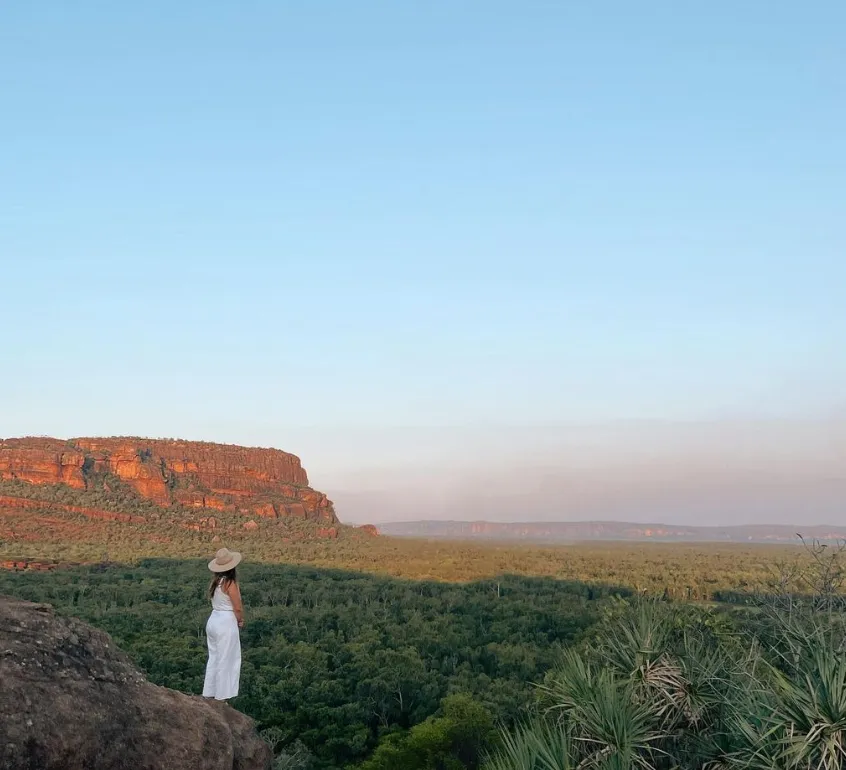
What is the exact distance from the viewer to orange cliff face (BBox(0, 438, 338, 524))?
11475cm

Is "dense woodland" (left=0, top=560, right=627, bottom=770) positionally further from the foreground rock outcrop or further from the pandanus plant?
the foreground rock outcrop

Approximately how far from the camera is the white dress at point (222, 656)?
9750 mm

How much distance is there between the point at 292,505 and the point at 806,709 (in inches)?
5270

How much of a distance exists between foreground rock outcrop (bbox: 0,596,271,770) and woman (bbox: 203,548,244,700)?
4.41 ft

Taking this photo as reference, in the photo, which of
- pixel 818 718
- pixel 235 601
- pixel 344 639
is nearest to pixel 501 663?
pixel 344 639

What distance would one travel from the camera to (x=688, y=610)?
20.1 meters

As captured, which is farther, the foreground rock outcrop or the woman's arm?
the woman's arm

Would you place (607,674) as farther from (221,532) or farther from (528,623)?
(221,532)

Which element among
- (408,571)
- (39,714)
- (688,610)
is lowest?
(408,571)

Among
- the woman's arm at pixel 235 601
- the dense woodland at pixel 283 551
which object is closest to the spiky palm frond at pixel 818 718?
the woman's arm at pixel 235 601

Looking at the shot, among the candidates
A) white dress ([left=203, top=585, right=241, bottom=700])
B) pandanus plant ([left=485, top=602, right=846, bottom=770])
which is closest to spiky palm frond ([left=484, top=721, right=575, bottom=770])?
pandanus plant ([left=485, top=602, right=846, bottom=770])

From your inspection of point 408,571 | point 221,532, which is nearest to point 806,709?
point 408,571

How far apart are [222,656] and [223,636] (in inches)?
9.2

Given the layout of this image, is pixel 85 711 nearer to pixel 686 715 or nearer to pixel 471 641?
pixel 686 715
